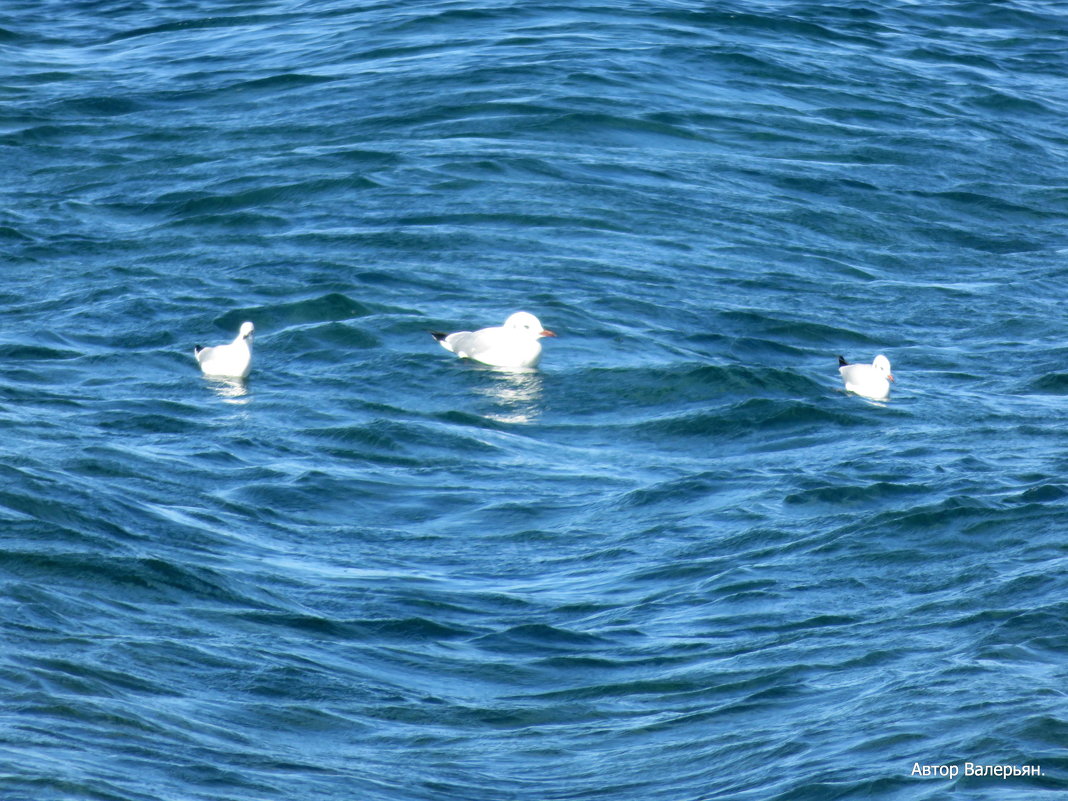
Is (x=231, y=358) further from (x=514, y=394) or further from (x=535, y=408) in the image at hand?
(x=535, y=408)

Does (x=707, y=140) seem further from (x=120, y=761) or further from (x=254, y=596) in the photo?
(x=120, y=761)

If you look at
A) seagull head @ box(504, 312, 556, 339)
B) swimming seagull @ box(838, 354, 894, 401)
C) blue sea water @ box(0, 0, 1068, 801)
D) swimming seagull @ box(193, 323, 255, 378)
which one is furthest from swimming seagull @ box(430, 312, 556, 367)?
swimming seagull @ box(838, 354, 894, 401)

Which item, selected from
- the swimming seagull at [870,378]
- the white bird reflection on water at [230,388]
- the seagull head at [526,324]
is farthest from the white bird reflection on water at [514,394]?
the swimming seagull at [870,378]

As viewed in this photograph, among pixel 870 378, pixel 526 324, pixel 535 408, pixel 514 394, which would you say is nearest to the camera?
pixel 870 378

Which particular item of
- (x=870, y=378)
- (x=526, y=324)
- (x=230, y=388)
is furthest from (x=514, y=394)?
(x=870, y=378)

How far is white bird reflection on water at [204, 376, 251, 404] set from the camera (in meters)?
13.5

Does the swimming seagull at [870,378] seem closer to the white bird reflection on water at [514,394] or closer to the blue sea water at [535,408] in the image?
the blue sea water at [535,408]

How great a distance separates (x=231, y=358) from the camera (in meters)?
13.8

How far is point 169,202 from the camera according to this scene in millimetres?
19188

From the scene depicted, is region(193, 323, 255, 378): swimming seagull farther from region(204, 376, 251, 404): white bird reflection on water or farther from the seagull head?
the seagull head

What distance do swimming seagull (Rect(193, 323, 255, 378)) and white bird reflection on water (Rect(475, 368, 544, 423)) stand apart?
1.97m

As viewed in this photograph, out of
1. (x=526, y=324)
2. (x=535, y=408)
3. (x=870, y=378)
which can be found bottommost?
(x=535, y=408)

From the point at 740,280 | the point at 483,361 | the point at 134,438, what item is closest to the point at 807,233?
the point at 740,280

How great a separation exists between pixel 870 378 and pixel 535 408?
276 centimetres
